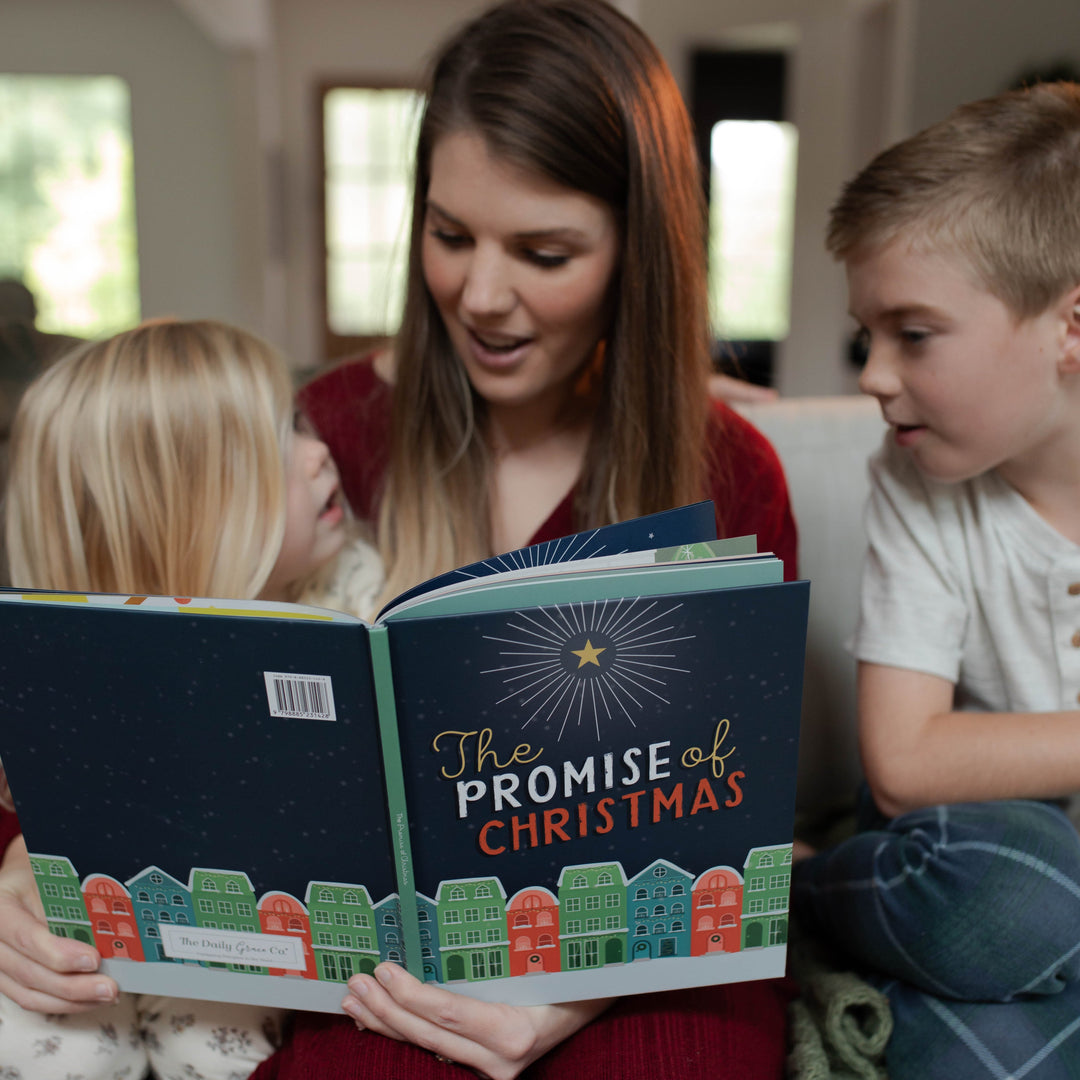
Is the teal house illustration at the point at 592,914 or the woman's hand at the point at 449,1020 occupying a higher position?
the teal house illustration at the point at 592,914

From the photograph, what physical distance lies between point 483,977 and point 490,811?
0.15m

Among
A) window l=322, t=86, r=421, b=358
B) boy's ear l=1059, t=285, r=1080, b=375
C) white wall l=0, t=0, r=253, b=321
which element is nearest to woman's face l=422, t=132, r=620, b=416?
boy's ear l=1059, t=285, r=1080, b=375

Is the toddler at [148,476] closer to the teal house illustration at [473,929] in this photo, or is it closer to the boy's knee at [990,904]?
the teal house illustration at [473,929]

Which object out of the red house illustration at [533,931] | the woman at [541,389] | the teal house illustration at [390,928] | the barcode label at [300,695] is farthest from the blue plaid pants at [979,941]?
the barcode label at [300,695]

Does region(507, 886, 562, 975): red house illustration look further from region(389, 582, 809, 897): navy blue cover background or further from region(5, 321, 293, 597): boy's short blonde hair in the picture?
region(5, 321, 293, 597): boy's short blonde hair

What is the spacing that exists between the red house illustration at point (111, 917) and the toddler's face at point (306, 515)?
376 millimetres

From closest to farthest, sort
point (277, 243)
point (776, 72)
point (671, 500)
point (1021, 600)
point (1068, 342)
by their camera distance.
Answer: point (1068, 342), point (1021, 600), point (671, 500), point (776, 72), point (277, 243)

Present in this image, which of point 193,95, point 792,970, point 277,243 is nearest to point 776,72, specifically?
point 277,243

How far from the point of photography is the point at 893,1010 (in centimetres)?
89

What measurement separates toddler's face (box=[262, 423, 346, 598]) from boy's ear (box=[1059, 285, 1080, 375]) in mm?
730

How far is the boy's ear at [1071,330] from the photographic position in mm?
840

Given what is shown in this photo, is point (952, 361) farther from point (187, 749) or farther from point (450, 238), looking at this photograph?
point (187, 749)

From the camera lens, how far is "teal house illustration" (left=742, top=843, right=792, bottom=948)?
0.70 meters

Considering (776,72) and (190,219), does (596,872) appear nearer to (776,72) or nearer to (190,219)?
(776,72)
